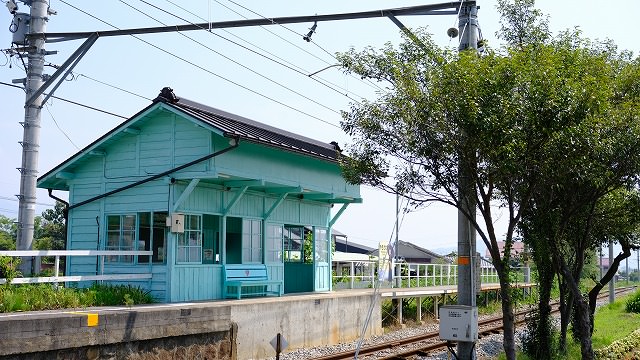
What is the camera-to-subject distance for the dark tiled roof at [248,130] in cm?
1622

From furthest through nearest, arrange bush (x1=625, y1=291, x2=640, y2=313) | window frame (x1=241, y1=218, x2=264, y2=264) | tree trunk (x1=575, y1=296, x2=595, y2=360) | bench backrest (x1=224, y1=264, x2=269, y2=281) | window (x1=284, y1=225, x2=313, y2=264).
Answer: bush (x1=625, y1=291, x2=640, y2=313) < window (x1=284, y1=225, x2=313, y2=264) < window frame (x1=241, y1=218, x2=264, y2=264) < bench backrest (x1=224, y1=264, x2=269, y2=281) < tree trunk (x1=575, y1=296, x2=595, y2=360)

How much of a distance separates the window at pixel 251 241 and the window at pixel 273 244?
0.26m

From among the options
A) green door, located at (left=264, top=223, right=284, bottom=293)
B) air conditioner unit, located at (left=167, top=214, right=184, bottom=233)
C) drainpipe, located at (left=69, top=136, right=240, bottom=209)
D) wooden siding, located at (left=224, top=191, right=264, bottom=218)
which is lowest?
green door, located at (left=264, top=223, right=284, bottom=293)

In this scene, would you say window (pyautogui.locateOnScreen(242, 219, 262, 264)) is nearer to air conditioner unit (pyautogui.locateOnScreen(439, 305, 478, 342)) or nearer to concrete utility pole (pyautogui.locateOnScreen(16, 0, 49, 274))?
concrete utility pole (pyautogui.locateOnScreen(16, 0, 49, 274))

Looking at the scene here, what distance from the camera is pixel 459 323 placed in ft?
36.4

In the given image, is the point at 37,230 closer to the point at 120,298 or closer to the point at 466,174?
the point at 120,298

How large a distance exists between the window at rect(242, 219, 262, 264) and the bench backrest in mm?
275

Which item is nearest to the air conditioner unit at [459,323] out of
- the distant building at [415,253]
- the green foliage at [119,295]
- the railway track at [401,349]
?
the railway track at [401,349]

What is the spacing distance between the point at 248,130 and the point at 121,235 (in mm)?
4101

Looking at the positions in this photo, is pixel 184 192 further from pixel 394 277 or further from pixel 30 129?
pixel 394 277

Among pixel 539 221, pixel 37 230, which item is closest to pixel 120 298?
pixel 539 221

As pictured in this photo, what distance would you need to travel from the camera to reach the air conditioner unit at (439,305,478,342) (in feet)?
36.1

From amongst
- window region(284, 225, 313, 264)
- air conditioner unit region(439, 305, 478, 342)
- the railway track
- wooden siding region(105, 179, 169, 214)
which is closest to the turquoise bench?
window region(284, 225, 313, 264)

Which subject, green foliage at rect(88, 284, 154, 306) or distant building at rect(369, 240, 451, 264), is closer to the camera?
green foliage at rect(88, 284, 154, 306)
